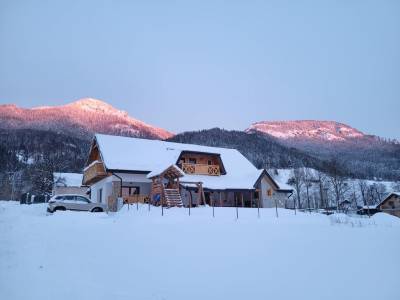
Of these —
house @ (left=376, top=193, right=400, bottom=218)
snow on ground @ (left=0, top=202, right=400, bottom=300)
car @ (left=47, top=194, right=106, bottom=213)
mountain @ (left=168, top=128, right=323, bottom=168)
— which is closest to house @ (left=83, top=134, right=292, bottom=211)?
car @ (left=47, top=194, right=106, bottom=213)

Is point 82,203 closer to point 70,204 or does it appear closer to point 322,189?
point 70,204

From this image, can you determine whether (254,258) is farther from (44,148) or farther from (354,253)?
(44,148)

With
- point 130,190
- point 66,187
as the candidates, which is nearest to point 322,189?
point 66,187

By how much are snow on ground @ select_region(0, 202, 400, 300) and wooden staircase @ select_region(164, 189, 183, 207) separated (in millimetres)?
9890

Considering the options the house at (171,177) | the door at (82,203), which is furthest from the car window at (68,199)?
the house at (171,177)

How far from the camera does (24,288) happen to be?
8078mm

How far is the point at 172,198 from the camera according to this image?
26578mm

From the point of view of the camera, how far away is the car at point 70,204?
22.6 metres

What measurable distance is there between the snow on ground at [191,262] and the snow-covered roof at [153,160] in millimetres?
14233

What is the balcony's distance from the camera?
31.9m

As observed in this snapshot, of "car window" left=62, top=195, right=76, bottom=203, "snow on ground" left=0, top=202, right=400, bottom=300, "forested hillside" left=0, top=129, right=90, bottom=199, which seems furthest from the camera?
"forested hillside" left=0, top=129, right=90, bottom=199

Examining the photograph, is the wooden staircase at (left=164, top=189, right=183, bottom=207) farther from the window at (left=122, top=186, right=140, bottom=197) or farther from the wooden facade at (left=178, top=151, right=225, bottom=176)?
the wooden facade at (left=178, top=151, right=225, bottom=176)

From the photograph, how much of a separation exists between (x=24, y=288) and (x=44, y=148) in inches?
4885

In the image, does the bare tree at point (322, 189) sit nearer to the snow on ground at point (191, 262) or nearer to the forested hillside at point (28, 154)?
the snow on ground at point (191, 262)
